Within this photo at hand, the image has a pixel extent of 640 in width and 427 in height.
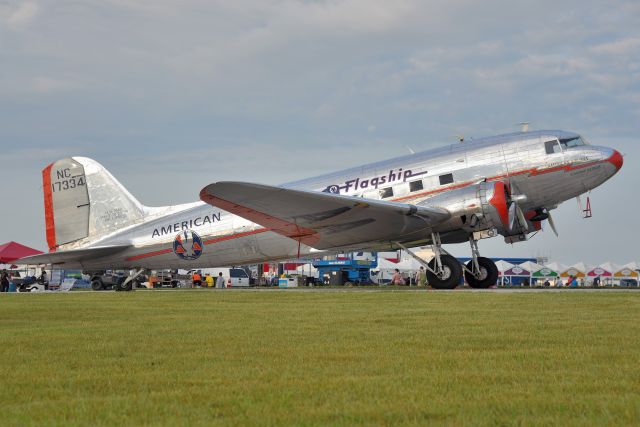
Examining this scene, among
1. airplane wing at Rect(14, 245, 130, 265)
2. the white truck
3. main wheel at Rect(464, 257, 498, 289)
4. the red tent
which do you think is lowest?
main wheel at Rect(464, 257, 498, 289)

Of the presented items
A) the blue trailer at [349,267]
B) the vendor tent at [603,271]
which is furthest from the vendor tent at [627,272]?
the blue trailer at [349,267]

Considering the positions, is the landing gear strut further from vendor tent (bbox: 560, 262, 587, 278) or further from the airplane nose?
vendor tent (bbox: 560, 262, 587, 278)

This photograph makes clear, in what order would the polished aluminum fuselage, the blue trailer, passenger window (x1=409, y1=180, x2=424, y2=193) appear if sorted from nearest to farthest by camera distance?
the polished aluminum fuselage
passenger window (x1=409, y1=180, x2=424, y2=193)
the blue trailer

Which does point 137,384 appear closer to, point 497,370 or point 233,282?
point 497,370

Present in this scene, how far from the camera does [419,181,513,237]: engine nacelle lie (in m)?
20.4

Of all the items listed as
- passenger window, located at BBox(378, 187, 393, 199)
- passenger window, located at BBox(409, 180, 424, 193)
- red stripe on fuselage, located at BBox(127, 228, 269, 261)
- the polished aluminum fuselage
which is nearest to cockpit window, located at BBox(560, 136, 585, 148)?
the polished aluminum fuselage

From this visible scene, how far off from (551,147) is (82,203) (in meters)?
17.4

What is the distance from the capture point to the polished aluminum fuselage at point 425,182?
21219mm

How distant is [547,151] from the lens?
69.9ft

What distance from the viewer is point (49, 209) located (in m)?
28.6

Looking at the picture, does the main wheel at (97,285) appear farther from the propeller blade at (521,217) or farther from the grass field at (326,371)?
the grass field at (326,371)

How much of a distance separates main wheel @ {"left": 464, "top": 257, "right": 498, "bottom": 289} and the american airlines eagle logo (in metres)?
9.23

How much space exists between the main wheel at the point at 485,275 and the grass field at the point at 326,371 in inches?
446

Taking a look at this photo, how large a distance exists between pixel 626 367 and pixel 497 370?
1036 mm
